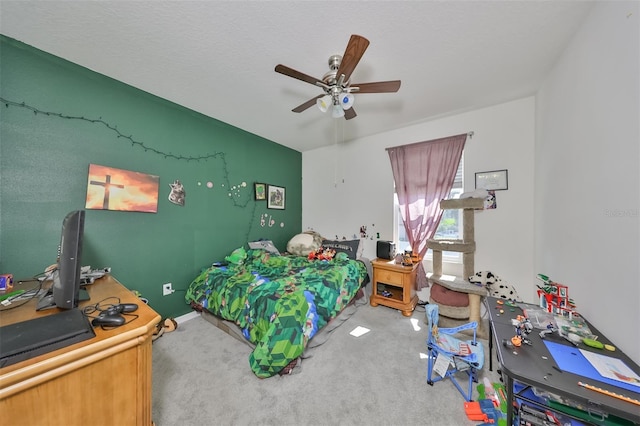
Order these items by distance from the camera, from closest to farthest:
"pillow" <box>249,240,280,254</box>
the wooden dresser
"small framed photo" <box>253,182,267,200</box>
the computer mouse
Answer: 1. the wooden dresser
2. the computer mouse
3. "pillow" <box>249,240,280,254</box>
4. "small framed photo" <box>253,182,267,200</box>

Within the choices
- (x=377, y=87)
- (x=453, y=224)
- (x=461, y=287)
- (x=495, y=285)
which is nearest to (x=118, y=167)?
(x=377, y=87)

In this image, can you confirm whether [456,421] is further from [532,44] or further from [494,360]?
[532,44]

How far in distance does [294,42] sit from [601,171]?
215cm

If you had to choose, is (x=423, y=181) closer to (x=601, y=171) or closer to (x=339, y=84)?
(x=601, y=171)

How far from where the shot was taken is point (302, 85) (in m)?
2.21

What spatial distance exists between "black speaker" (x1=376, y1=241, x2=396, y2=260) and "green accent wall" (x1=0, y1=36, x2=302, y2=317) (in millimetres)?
1964

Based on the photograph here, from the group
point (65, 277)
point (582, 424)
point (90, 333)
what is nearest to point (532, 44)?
point (582, 424)

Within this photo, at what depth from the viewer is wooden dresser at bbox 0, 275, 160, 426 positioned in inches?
25.3

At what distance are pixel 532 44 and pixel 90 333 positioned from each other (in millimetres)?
3227

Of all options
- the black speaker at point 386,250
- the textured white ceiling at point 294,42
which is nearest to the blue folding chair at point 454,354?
the black speaker at point 386,250

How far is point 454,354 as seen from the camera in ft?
4.94

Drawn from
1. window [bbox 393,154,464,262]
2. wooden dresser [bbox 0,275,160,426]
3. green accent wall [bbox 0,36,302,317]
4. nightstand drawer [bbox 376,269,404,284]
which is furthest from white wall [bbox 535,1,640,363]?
green accent wall [bbox 0,36,302,317]

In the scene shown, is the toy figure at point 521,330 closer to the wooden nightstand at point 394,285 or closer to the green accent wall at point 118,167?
the wooden nightstand at point 394,285

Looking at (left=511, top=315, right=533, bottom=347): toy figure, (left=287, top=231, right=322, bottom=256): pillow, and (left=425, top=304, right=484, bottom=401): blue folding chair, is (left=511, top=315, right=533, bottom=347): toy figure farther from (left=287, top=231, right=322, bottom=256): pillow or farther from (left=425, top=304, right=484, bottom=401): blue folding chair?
(left=287, top=231, right=322, bottom=256): pillow
